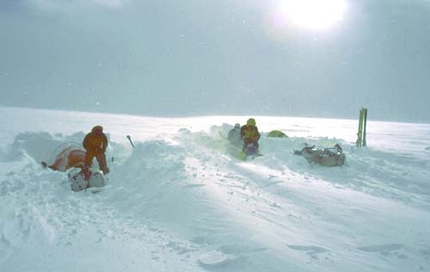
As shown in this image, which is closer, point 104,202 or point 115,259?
point 115,259

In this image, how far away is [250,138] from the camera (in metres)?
12.1

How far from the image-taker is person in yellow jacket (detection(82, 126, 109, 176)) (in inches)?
343

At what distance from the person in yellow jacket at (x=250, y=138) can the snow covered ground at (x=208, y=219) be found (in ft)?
8.36

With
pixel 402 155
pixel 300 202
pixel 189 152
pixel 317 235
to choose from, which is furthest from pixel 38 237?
pixel 402 155

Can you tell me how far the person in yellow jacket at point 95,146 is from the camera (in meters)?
8.72

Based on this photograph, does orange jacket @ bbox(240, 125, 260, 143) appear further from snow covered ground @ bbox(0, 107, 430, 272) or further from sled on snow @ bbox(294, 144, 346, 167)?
snow covered ground @ bbox(0, 107, 430, 272)

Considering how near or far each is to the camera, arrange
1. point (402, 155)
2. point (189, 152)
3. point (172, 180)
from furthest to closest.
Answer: point (402, 155) → point (189, 152) → point (172, 180)

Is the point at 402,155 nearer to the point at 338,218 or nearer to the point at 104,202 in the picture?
the point at 338,218

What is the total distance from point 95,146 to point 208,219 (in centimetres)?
471

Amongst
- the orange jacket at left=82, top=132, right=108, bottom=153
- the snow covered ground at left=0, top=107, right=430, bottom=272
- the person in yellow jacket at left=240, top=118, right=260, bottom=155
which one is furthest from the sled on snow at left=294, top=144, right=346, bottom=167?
the orange jacket at left=82, top=132, right=108, bottom=153

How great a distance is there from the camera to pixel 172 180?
6.98m

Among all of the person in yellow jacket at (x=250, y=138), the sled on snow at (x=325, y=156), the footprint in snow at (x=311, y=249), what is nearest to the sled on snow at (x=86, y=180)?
the footprint in snow at (x=311, y=249)

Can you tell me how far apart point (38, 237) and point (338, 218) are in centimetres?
424

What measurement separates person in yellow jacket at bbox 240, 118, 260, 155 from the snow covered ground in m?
2.55
